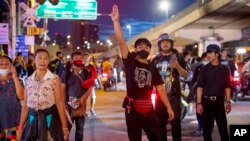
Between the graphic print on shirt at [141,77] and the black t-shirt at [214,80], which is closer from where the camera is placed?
the graphic print on shirt at [141,77]

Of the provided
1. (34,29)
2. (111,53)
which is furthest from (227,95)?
(111,53)

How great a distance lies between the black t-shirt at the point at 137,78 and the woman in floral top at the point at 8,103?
1690 millimetres

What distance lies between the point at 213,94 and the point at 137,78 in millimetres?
2032

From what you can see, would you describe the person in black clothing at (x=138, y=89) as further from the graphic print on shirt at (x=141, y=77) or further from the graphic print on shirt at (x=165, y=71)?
the graphic print on shirt at (x=165, y=71)

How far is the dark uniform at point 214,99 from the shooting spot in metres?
8.26

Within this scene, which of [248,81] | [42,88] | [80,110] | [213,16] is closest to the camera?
[42,88]

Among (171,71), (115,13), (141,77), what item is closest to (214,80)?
(171,71)

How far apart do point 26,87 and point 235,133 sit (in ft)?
8.58

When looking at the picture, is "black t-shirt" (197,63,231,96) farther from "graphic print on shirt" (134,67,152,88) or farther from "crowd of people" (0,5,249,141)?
"graphic print on shirt" (134,67,152,88)

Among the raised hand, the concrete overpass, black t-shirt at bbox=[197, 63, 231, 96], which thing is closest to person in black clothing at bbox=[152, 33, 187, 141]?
black t-shirt at bbox=[197, 63, 231, 96]

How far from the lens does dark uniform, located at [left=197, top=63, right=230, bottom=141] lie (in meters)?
8.26

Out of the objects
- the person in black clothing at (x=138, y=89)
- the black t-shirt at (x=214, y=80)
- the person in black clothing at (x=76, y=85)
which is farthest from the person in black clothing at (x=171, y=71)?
the person in black clothing at (x=76, y=85)

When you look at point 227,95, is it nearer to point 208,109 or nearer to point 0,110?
point 208,109

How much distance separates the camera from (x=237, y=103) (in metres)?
18.6
